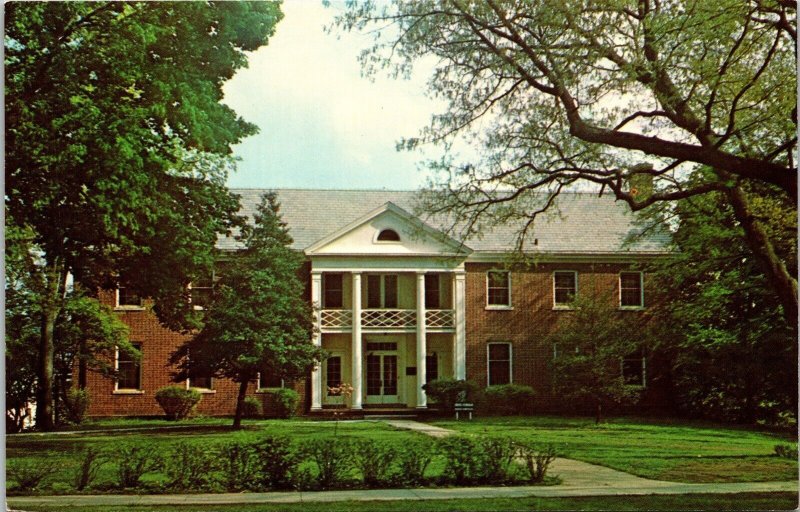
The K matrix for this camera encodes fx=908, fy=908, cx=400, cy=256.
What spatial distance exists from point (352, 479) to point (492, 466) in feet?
5.59

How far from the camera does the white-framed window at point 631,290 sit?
1334 cm

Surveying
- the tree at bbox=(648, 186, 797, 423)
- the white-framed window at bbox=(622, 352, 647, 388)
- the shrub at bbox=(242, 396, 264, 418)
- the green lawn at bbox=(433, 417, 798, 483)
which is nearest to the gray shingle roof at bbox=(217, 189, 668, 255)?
the tree at bbox=(648, 186, 797, 423)

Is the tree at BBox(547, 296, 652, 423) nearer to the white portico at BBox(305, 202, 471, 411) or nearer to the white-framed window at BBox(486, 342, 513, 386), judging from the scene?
the white-framed window at BBox(486, 342, 513, 386)

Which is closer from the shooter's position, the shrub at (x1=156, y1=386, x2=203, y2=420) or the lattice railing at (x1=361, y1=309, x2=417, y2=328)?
the shrub at (x1=156, y1=386, x2=203, y2=420)

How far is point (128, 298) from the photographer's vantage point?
41.0 feet

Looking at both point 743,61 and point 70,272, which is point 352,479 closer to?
point 70,272

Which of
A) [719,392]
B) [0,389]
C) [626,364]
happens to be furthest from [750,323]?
[0,389]

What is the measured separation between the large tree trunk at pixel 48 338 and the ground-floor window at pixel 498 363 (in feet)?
19.2

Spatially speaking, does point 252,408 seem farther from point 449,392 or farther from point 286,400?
point 449,392

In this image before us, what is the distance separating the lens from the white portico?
12531 millimetres

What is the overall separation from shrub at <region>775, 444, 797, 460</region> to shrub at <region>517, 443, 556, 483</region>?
10.8ft

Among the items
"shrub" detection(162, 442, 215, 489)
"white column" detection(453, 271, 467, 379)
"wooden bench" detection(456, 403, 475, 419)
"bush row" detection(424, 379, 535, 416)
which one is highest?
"white column" detection(453, 271, 467, 379)

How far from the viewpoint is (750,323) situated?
14461 millimetres

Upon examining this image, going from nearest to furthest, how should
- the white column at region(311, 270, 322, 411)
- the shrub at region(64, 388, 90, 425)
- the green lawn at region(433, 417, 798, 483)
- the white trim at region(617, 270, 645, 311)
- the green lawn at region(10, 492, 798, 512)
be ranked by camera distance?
1. the green lawn at region(10, 492, 798, 512)
2. the green lawn at region(433, 417, 798, 483)
3. the shrub at region(64, 388, 90, 425)
4. the white column at region(311, 270, 322, 411)
5. the white trim at region(617, 270, 645, 311)
